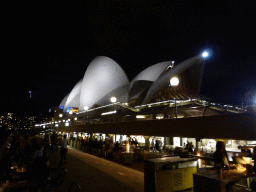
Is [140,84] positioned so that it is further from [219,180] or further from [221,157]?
[219,180]

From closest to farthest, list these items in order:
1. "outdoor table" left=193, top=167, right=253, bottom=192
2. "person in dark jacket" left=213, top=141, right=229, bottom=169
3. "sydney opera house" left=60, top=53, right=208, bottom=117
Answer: "outdoor table" left=193, top=167, right=253, bottom=192 → "person in dark jacket" left=213, top=141, right=229, bottom=169 → "sydney opera house" left=60, top=53, right=208, bottom=117

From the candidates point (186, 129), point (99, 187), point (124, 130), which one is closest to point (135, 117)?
point (124, 130)

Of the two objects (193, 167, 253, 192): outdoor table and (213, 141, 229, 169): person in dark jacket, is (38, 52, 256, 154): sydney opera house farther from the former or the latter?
(193, 167, 253, 192): outdoor table

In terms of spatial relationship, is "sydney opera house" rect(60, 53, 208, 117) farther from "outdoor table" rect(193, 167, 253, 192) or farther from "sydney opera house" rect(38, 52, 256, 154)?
"outdoor table" rect(193, 167, 253, 192)

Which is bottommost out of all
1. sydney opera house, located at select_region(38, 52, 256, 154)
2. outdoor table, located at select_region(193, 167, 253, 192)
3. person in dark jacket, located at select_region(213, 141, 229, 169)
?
outdoor table, located at select_region(193, 167, 253, 192)

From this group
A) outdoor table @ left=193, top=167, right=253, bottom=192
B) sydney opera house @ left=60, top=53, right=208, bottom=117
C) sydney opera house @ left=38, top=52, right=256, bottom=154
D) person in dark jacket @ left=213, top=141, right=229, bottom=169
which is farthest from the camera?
sydney opera house @ left=60, top=53, right=208, bottom=117

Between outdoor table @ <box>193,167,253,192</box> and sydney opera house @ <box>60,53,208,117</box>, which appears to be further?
sydney opera house @ <box>60,53,208,117</box>

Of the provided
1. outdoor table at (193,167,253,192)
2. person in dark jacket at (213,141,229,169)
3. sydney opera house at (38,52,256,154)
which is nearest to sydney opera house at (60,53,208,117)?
sydney opera house at (38,52,256,154)

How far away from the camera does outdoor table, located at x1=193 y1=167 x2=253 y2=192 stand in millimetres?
3759

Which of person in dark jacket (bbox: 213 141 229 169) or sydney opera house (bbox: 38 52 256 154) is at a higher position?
sydney opera house (bbox: 38 52 256 154)

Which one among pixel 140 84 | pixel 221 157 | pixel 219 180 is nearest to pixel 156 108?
pixel 140 84

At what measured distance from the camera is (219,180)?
375cm

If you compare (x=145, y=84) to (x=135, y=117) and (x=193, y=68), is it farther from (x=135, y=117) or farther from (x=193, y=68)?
(x=135, y=117)

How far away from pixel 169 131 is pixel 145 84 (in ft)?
62.7
